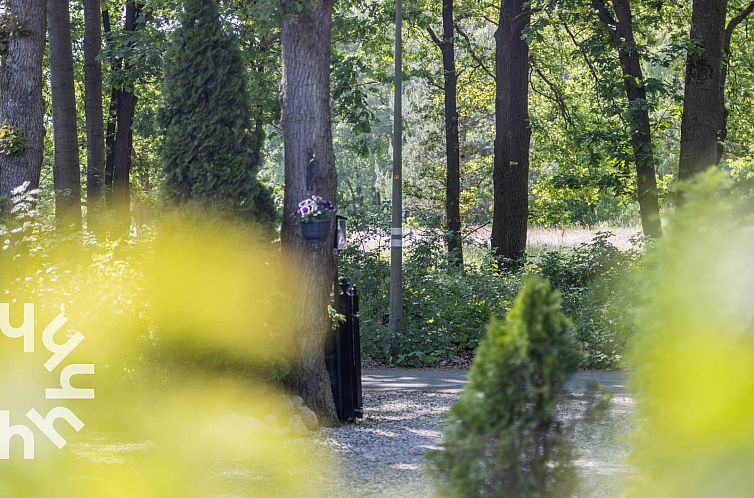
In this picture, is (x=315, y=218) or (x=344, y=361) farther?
(x=344, y=361)

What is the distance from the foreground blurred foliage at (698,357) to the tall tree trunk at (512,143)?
18047 millimetres

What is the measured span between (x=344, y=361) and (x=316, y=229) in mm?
1645

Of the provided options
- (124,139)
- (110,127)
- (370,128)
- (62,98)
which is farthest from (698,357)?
(110,127)

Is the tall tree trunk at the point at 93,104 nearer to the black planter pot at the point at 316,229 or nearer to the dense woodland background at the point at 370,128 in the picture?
the dense woodland background at the point at 370,128

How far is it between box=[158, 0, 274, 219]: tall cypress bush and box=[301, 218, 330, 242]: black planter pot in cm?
63

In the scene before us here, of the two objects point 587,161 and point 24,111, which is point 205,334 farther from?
point 587,161

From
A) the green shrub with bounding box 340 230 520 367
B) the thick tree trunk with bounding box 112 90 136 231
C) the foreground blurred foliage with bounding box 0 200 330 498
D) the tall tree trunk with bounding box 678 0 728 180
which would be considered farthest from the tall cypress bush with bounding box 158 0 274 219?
the thick tree trunk with bounding box 112 90 136 231

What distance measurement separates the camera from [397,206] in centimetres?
1705

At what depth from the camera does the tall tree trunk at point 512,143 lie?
872 inches

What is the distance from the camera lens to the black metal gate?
1077 centimetres

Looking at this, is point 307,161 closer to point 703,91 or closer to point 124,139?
point 703,91

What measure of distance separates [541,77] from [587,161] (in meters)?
5.99

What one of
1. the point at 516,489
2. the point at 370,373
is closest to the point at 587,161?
the point at 370,373

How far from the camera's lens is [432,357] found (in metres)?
17.5
